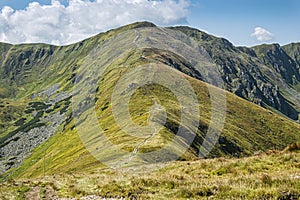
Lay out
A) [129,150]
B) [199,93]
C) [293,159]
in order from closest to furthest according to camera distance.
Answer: [293,159]
[129,150]
[199,93]

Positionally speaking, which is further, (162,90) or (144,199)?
(162,90)

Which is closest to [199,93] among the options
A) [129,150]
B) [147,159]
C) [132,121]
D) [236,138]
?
[236,138]

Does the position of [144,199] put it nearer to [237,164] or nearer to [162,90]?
[237,164]

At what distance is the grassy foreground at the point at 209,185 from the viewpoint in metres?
14.6

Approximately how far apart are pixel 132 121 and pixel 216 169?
297ft

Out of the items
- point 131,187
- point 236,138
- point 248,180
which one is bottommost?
point 236,138

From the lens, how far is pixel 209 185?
16891 millimetres

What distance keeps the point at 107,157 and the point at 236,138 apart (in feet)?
290

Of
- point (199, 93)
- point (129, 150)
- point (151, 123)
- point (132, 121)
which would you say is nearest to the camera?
point (129, 150)

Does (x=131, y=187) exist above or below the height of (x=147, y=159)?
above

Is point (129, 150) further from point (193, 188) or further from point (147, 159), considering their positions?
point (193, 188)

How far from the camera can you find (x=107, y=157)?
7225cm

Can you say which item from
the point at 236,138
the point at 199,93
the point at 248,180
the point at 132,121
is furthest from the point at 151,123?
the point at 199,93

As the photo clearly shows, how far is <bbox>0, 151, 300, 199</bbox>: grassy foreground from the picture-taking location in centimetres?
1465
